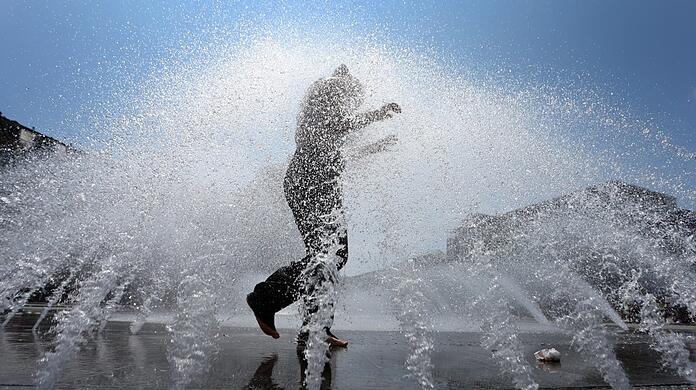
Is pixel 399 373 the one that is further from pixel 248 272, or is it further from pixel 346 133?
pixel 248 272

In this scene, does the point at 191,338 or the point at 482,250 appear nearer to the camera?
the point at 191,338

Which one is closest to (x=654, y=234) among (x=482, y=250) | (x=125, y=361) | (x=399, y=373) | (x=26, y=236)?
(x=482, y=250)

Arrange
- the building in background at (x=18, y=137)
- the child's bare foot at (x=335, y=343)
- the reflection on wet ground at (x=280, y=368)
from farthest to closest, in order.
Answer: the building in background at (x=18, y=137) → the child's bare foot at (x=335, y=343) → the reflection on wet ground at (x=280, y=368)

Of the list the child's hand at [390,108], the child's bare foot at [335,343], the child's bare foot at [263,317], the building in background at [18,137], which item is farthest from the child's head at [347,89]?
the building in background at [18,137]

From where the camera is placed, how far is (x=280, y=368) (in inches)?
96.8

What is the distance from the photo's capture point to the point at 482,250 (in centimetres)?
385

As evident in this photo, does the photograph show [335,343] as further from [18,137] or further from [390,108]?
[18,137]

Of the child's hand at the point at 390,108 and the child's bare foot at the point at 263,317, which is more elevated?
the child's hand at the point at 390,108

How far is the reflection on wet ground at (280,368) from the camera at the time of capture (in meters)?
2.00

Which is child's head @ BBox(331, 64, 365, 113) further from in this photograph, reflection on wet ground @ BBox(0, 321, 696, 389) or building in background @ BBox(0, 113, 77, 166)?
building in background @ BBox(0, 113, 77, 166)

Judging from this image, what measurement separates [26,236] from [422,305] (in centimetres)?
770

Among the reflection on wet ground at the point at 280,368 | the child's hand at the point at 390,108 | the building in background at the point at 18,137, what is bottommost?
the reflection on wet ground at the point at 280,368

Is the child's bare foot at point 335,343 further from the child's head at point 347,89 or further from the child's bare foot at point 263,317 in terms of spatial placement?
the child's head at point 347,89

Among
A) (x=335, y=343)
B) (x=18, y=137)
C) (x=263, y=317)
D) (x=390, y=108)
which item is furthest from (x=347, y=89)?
(x=18, y=137)
